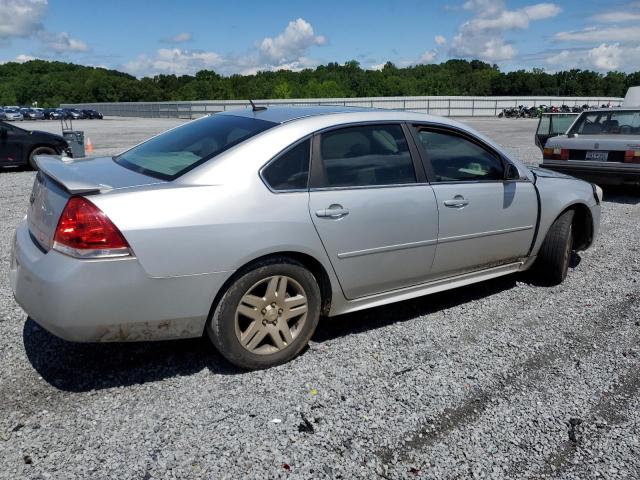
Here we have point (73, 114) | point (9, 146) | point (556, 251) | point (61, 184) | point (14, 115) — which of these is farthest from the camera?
point (73, 114)

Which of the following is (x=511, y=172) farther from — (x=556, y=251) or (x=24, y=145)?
(x=24, y=145)

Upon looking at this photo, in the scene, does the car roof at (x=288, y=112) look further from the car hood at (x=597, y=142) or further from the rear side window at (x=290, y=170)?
the car hood at (x=597, y=142)

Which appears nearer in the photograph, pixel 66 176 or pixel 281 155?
pixel 66 176

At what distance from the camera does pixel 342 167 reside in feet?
11.5

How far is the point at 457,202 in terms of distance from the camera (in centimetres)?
394

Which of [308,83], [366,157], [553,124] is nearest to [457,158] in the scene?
[366,157]

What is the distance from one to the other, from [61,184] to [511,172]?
3.29m

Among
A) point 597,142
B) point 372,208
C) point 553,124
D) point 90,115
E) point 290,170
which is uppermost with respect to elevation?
point 290,170

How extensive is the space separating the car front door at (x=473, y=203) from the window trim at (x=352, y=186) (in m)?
0.08

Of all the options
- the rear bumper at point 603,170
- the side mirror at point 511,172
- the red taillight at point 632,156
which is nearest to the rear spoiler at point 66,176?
the side mirror at point 511,172

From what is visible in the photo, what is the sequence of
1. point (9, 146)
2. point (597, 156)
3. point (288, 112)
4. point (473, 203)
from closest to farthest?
point (288, 112) → point (473, 203) → point (597, 156) → point (9, 146)

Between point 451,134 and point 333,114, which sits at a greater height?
point 333,114

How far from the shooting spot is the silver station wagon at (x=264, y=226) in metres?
2.78

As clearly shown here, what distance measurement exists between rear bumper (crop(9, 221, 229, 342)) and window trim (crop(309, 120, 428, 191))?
85cm
